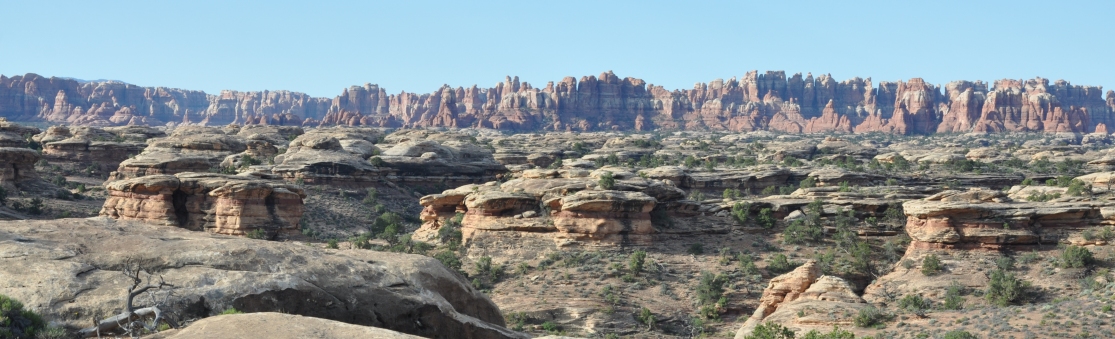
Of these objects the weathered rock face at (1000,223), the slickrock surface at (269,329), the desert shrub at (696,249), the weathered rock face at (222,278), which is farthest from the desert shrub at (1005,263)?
the slickrock surface at (269,329)

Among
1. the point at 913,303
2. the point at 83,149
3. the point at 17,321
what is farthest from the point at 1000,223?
the point at 83,149

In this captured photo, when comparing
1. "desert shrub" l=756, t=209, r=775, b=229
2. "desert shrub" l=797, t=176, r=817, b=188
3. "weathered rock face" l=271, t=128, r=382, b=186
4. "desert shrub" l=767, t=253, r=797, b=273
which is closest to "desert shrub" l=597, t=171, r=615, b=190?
"desert shrub" l=756, t=209, r=775, b=229

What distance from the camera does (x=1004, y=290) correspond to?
38000 mm

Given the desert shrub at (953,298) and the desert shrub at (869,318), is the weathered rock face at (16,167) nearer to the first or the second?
the desert shrub at (869,318)

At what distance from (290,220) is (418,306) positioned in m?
35.6

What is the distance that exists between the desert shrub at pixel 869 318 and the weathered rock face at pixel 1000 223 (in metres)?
11.7

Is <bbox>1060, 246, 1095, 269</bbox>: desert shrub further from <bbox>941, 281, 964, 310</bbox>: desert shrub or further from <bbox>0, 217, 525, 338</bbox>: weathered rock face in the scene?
<bbox>0, 217, 525, 338</bbox>: weathered rock face

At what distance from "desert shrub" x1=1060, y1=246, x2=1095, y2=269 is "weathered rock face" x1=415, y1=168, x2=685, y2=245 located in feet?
55.3

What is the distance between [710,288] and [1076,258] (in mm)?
14455

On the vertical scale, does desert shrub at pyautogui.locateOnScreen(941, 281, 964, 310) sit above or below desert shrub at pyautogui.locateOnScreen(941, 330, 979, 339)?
below

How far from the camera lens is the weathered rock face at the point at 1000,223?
141 ft

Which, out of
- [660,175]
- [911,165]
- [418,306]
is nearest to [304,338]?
[418,306]

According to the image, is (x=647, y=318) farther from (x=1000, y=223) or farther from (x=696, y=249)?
(x=1000, y=223)

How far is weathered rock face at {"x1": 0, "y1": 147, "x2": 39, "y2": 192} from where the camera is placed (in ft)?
196
